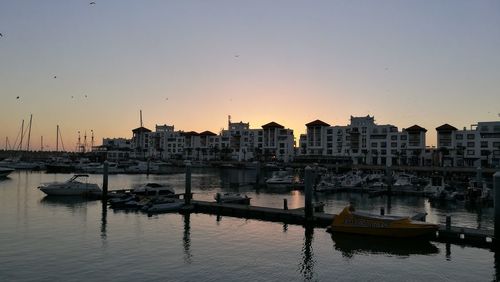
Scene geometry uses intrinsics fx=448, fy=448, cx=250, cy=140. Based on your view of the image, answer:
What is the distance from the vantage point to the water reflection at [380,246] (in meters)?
30.9

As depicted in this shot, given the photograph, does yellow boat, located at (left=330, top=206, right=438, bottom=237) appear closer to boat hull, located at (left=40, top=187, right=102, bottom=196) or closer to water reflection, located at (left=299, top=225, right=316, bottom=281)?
water reflection, located at (left=299, top=225, right=316, bottom=281)

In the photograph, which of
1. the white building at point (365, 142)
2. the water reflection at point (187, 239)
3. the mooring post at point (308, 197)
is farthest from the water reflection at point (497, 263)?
the white building at point (365, 142)

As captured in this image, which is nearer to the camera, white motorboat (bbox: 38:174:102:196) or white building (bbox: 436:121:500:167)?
white motorboat (bbox: 38:174:102:196)

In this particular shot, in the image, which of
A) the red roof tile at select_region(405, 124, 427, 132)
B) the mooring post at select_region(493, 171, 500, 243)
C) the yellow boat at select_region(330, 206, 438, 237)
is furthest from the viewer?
the red roof tile at select_region(405, 124, 427, 132)

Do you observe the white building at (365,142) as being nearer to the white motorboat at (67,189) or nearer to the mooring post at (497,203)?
the white motorboat at (67,189)

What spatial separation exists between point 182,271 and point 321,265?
8624mm

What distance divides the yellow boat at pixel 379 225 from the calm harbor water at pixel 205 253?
84 centimetres

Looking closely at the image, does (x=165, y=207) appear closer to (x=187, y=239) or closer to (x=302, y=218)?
(x=187, y=239)

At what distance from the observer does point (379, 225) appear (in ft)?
114

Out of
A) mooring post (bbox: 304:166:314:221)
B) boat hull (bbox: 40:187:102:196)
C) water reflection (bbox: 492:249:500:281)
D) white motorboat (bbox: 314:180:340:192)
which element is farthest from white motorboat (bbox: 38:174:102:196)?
water reflection (bbox: 492:249:500:281)

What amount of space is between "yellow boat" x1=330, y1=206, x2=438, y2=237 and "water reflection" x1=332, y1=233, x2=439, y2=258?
0.47 metres

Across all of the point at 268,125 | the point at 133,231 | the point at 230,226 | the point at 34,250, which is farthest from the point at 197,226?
the point at 268,125

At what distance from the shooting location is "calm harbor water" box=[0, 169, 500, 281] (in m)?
25.2

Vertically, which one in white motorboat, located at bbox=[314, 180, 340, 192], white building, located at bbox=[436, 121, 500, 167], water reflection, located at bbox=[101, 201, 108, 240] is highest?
white building, located at bbox=[436, 121, 500, 167]
